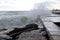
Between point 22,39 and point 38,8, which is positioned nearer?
point 22,39

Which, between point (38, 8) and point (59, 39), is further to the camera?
point (38, 8)

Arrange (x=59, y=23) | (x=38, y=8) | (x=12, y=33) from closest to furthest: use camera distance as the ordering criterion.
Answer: (x=12, y=33) → (x=59, y=23) → (x=38, y=8)

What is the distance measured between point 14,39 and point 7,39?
0.73m

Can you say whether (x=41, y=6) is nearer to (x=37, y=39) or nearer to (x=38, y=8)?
(x=38, y=8)

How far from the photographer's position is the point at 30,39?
436cm

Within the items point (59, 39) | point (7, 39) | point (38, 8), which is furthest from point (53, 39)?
point (38, 8)

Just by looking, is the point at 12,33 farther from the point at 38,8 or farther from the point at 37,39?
the point at 38,8

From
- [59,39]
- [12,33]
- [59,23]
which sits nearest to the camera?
[59,39]

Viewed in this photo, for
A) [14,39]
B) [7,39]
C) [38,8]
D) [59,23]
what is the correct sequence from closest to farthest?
[7,39]
[14,39]
[59,23]
[38,8]

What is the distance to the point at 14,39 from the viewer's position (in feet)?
18.4

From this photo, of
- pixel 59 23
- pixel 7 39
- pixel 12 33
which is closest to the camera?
pixel 7 39

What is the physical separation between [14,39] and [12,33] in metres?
0.55

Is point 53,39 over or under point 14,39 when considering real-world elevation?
over

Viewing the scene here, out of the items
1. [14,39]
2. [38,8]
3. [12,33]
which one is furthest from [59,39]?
[38,8]
